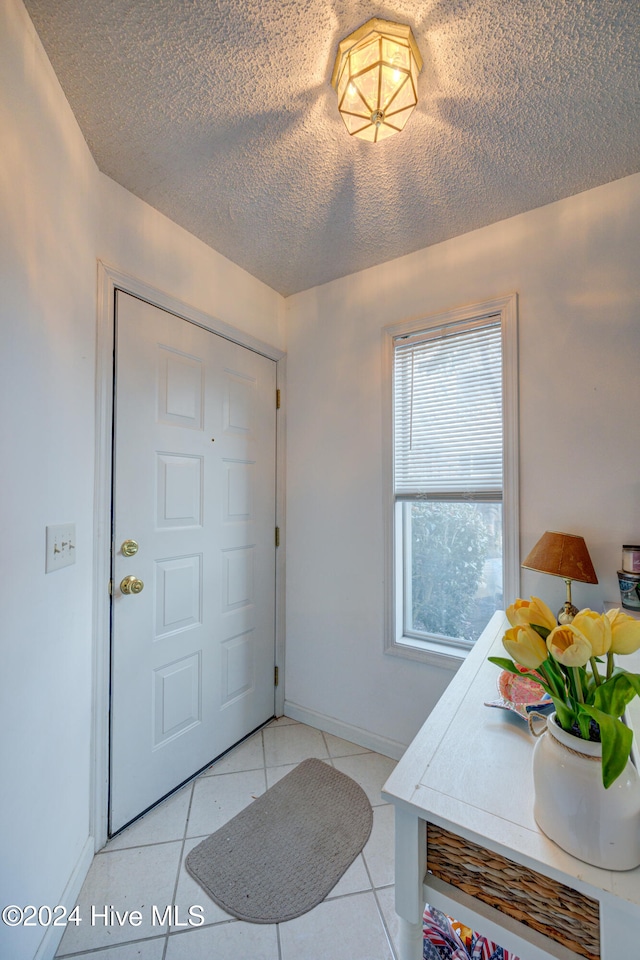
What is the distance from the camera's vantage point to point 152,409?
5.32ft

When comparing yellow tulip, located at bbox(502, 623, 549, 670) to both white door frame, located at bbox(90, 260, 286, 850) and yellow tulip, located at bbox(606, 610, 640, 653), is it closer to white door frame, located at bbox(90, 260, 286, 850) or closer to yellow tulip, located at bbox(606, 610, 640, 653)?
yellow tulip, located at bbox(606, 610, 640, 653)

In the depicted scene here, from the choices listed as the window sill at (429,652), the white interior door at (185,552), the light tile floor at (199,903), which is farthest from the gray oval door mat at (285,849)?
the window sill at (429,652)

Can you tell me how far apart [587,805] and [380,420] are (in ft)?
5.35

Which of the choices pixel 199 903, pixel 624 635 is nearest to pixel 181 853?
pixel 199 903

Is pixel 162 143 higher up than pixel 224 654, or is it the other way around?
pixel 162 143

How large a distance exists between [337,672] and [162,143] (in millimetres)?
2401

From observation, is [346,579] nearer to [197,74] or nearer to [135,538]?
[135,538]

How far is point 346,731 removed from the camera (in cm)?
205

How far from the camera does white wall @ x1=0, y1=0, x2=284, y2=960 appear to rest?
2.96 feet

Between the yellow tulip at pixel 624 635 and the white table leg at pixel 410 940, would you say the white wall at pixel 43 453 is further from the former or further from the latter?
the yellow tulip at pixel 624 635

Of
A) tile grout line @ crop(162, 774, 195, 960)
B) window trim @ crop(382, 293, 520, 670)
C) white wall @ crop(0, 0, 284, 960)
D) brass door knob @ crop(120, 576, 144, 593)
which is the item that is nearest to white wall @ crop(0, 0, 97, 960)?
white wall @ crop(0, 0, 284, 960)

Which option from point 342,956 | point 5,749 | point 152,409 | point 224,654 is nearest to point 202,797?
point 224,654

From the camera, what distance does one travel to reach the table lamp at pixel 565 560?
1.31 meters

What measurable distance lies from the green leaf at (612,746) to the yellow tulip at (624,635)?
10cm
